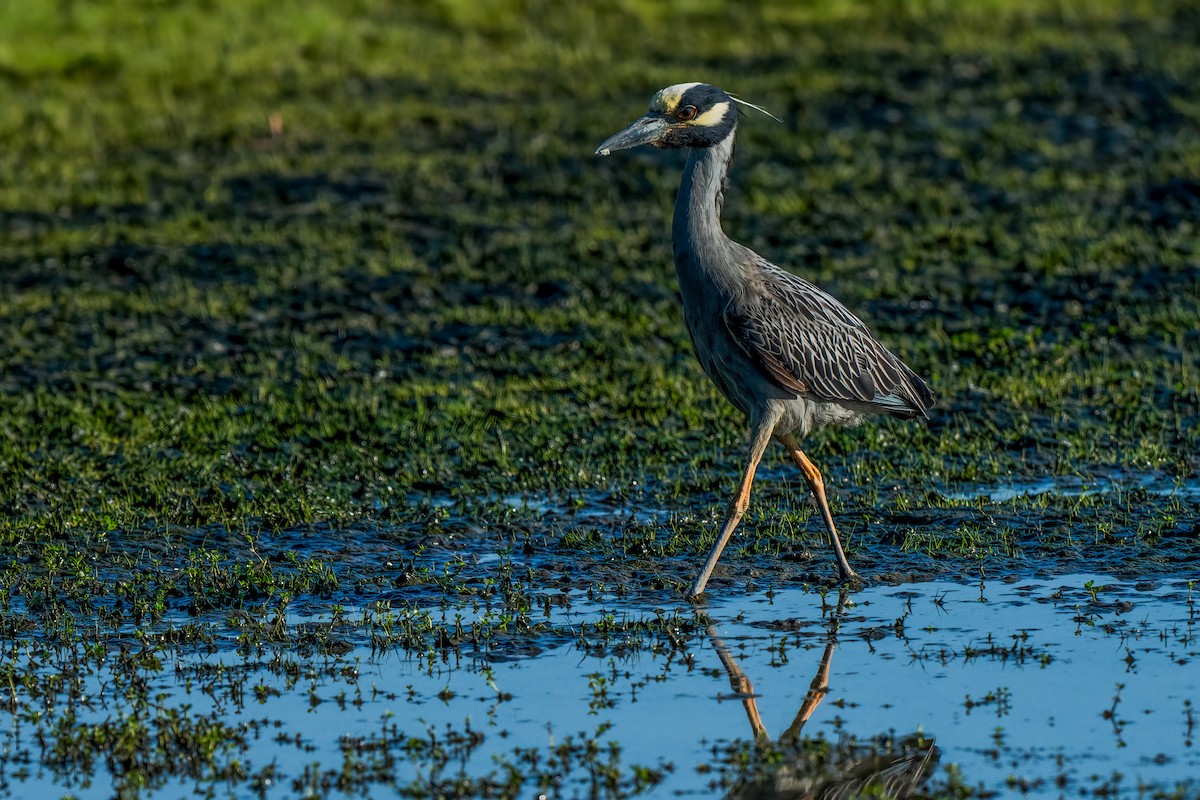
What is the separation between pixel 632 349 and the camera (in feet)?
46.1

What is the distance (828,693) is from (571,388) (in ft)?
19.0

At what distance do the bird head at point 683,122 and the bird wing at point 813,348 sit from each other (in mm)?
813

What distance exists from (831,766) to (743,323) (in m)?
3.05

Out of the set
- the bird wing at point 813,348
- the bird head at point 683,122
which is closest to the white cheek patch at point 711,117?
the bird head at point 683,122

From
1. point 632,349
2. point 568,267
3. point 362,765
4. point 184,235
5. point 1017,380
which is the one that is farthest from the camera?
point 184,235

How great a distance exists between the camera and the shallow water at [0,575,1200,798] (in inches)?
269

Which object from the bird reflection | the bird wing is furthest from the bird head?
the bird reflection

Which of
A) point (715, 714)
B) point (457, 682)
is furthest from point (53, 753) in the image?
point (715, 714)

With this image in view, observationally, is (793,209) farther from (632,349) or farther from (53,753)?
(53,753)

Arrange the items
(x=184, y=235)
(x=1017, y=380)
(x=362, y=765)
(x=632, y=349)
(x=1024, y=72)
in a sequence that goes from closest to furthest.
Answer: (x=362, y=765) → (x=1017, y=380) → (x=632, y=349) → (x=184, y=235) → (x=1024, y=72)

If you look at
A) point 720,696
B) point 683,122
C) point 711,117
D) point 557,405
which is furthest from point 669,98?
point 557,405

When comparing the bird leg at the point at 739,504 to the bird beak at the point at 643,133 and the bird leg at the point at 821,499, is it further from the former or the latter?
the bird beak at the point at 643,133

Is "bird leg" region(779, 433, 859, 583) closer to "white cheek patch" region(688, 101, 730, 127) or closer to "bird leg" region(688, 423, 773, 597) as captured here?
"bird leg" region(688, 423, 773, 597)

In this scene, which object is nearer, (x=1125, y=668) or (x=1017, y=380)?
(x=1125, y=668)
